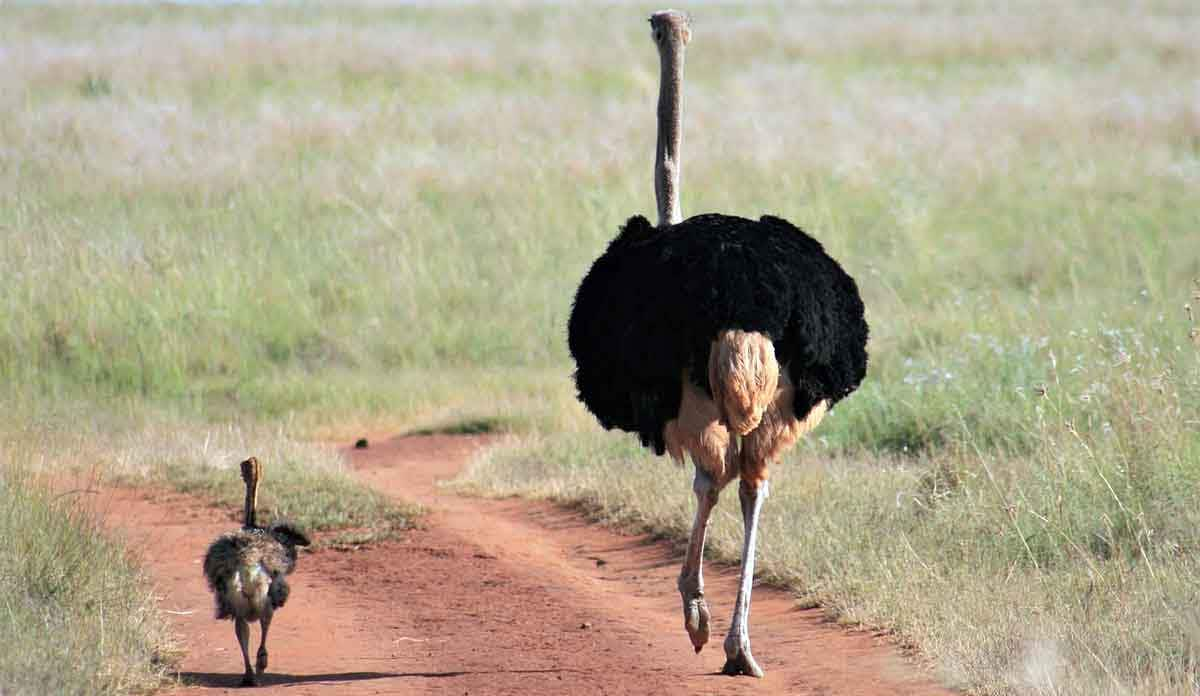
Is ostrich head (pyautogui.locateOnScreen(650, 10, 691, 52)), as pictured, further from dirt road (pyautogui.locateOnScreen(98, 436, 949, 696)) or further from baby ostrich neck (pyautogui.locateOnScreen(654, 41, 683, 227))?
dirt road (pyautogui.locateOnScreen(98, 436, 949, 696))

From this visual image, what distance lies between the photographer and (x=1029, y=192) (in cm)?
1916

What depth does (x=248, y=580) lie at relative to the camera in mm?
5934

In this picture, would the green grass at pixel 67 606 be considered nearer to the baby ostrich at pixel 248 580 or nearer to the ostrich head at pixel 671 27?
the baby ostrich at pixel 248 580

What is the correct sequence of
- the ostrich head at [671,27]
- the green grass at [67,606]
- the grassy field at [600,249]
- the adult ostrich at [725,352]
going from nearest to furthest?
the green grass at [67,606], the adult ostrich at [725,352], the grassy field at [600,249], the ostrich head at [671,27]

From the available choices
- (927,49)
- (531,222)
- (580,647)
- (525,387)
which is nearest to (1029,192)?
(531,222)

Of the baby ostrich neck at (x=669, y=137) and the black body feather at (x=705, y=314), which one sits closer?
the black body feather at (x=705, y=314)

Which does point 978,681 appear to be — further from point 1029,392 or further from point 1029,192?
point 1029,192

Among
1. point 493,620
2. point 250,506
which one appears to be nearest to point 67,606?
point 250,506

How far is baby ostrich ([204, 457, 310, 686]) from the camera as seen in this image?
19.4ft

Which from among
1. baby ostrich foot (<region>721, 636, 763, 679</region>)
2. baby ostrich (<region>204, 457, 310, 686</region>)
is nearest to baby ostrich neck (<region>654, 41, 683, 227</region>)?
baby ostrich foot (<region>721, 636, 763, 679</region>)

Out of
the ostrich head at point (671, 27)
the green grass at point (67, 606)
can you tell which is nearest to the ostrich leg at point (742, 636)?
the green grass at point (67, 606)

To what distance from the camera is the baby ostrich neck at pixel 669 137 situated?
23.3ft

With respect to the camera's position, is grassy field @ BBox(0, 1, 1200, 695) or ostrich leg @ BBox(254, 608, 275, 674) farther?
grassy field @ BBox(0, 1, 1200, 695)

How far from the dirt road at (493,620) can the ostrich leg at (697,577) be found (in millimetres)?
175
